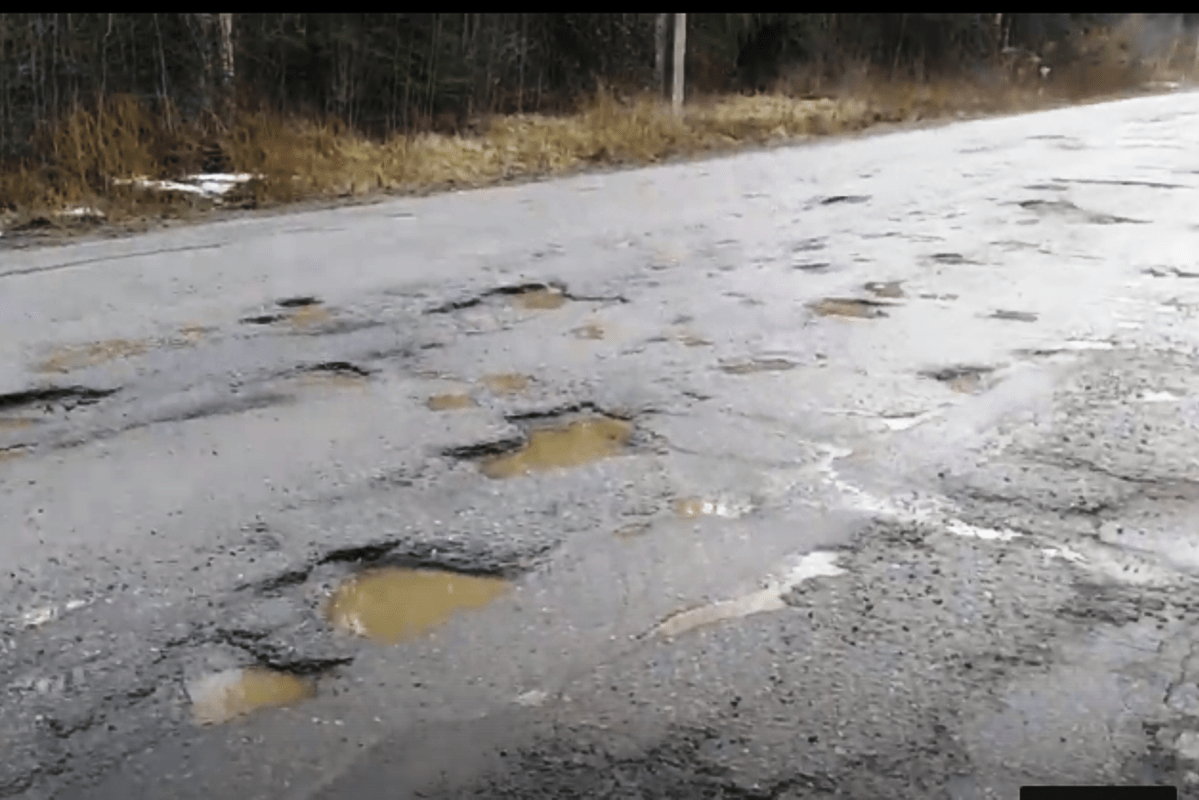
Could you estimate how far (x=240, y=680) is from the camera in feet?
7.86

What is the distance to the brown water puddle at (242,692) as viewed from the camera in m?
2.29

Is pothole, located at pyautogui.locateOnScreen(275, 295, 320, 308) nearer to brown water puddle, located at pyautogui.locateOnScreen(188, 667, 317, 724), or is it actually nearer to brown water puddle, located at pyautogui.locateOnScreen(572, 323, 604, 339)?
brown water puddle, located at pyautogui.locateOnScreen(572, 323, 604, 339)

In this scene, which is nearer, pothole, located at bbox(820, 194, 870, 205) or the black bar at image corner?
the black bar at image corner

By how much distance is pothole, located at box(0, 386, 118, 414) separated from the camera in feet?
13.1

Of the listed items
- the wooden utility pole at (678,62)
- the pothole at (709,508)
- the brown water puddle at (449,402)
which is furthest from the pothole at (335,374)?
the wooden utility pole at (678,62)

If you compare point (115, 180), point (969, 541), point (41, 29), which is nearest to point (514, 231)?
point (115, 180)

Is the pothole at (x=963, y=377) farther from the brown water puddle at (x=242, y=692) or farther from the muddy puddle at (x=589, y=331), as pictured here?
the brown water puddle at (x=242, y=692)

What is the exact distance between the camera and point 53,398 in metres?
4.06

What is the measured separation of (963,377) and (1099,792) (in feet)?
7.86

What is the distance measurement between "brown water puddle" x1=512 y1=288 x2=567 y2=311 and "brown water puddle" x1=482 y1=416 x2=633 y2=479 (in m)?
1.54

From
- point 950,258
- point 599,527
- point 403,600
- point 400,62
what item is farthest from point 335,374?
point 400,62

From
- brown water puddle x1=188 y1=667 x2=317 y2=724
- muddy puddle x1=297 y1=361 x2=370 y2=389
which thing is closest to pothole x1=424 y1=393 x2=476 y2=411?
muddy puddle x1=297 y1=361 x2=370 y2=389

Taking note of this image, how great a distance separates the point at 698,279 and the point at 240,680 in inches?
150

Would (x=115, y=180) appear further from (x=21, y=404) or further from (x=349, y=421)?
(x=349, y=421)
